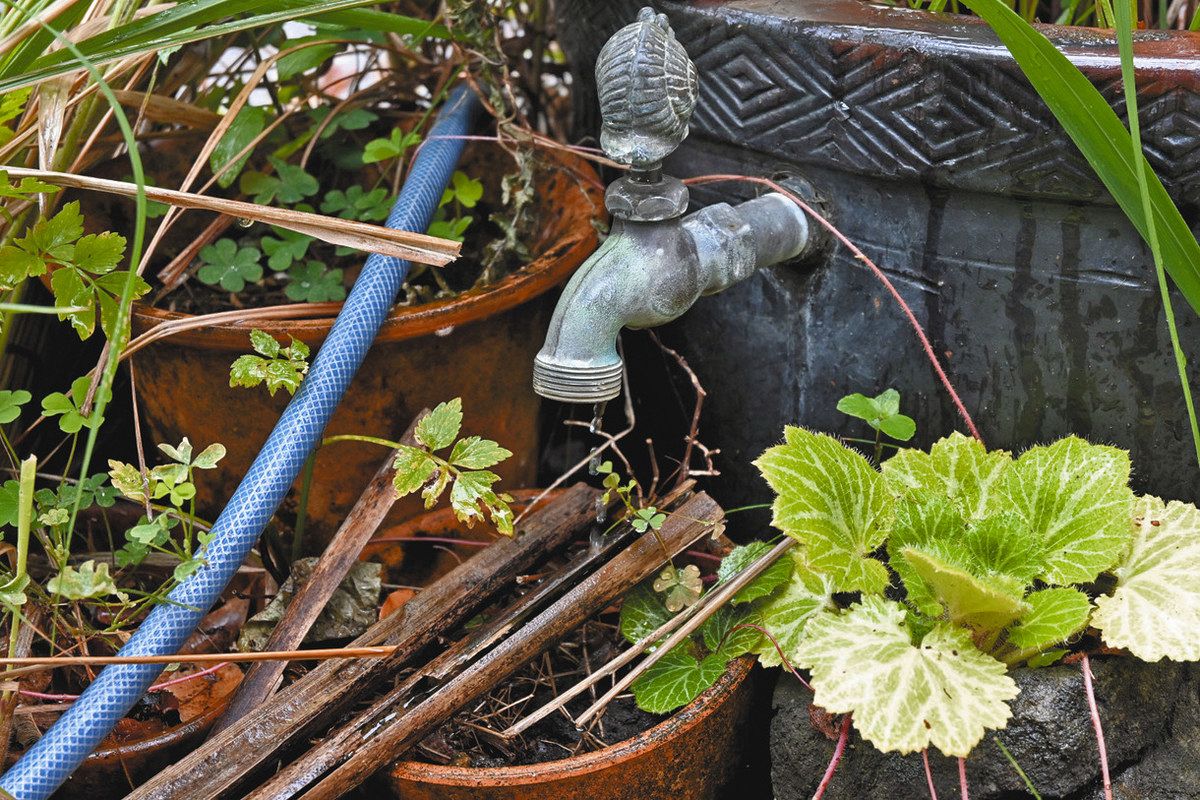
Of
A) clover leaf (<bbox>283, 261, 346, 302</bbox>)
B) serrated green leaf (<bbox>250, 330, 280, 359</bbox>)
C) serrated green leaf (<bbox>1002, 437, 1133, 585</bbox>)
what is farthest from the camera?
clover leaf (<bbox>283, 261, 346, 302</bbox>)

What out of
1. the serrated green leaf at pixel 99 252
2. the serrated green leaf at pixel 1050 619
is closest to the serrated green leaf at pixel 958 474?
the serrated green leaf at pixel 1050 619

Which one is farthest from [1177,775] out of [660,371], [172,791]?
[172,791]

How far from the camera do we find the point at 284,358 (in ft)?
3.83

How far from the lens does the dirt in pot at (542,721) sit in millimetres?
1110

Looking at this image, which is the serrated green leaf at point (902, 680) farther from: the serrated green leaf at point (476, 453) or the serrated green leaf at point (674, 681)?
the serrated green leaf at point (476, 453)

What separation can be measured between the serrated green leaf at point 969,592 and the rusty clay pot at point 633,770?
22 centimetres

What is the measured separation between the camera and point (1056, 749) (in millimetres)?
987

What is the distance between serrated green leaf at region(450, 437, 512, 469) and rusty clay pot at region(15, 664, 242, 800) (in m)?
0.34

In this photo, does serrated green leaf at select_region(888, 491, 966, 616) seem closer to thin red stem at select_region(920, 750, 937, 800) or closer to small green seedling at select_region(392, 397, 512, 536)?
thin red stem at select_region(920, 750, 937, 800)

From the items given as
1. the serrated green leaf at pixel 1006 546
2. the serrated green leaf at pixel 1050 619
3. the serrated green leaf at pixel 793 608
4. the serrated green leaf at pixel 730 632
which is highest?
the serrated green leaf at pixel 1006 546

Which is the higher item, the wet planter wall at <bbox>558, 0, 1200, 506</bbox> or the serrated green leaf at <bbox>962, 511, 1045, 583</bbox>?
the wet planter wall at <bbox>558, 0, 1200, 506</bbox>

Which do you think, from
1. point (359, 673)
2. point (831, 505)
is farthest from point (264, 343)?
point (831, 505)

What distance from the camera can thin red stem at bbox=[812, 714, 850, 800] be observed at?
3.28 ft

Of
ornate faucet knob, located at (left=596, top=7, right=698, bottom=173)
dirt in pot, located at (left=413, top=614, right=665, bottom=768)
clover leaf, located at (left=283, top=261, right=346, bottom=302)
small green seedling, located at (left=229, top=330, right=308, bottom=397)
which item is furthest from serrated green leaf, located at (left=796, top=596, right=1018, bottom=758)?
clover leaf, located at (left=283, top=261, right=346, bottom=302)
